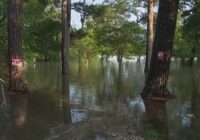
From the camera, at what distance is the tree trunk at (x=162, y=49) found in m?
12.5

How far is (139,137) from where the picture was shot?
295 inches

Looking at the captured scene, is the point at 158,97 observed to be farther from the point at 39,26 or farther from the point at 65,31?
the point at 39,26

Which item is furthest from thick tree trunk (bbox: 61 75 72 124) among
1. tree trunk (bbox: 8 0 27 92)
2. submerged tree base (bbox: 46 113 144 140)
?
tree trunk (bbox: 8 0 27 92)

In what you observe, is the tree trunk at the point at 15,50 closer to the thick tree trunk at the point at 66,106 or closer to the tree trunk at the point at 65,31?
the thick tree trunk at the point at 66,106

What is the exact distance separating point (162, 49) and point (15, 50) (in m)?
5.43

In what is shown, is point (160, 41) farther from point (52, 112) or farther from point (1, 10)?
point (1, 10)

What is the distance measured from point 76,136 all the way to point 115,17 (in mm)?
44156

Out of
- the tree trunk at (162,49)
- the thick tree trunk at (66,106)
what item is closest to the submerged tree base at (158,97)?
the tree trunk at (162,49)

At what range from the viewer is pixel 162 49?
12812mm

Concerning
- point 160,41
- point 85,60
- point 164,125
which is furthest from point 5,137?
point 85,60

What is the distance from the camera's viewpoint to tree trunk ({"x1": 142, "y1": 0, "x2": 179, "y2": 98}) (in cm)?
1252

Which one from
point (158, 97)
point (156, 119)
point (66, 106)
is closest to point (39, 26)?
point (158, 97)

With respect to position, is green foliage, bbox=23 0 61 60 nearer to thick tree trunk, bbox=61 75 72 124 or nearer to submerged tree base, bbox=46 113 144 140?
thick tree trunk, bbox=61 75 72 124

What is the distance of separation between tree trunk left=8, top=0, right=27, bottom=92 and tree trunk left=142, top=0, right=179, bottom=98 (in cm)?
475
